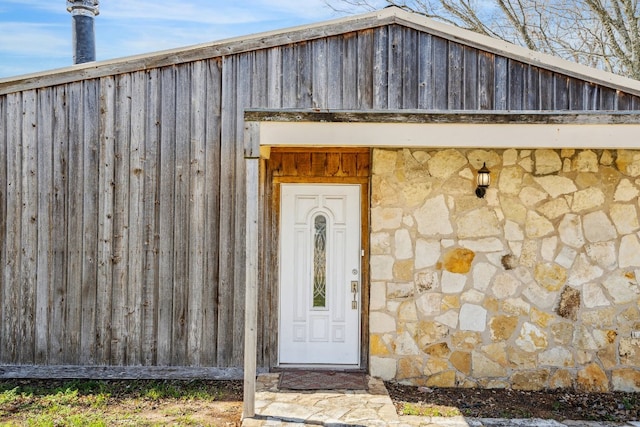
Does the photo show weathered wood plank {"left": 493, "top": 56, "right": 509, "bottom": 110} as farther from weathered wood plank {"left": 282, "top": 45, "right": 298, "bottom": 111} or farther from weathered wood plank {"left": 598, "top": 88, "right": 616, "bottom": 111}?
weathered wood plank {"left": 282, "top": 45, "right": 298, "bottom": 111}

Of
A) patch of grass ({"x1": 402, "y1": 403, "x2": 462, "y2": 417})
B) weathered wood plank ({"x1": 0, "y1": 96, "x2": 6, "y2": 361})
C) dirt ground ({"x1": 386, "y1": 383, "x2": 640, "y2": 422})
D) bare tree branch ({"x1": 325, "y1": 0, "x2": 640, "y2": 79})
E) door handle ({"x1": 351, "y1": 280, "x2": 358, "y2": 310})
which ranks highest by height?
bare tree branch ({"x1": 325, "y1": 0, "x2": 640, "y2": 79})

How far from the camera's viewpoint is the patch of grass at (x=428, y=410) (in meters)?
4.98

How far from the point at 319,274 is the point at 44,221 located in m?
3.02

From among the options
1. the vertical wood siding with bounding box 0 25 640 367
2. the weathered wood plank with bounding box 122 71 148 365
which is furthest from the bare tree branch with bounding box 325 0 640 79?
the weathered wood plank with bounding box 122 71 148 365

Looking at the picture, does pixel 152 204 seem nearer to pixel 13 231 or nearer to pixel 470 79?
pixel 13 231

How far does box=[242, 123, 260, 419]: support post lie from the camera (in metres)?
4.75

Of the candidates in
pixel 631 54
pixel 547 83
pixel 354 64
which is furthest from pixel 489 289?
pixel 631 54

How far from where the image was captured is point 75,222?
6.02 metres

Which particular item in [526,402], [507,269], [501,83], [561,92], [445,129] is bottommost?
[526,402]

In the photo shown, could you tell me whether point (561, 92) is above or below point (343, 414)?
above

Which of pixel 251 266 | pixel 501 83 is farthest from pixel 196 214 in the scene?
pixel 501 83

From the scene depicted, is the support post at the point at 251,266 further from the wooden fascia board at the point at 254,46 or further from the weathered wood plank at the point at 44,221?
the weathered wood plank at the point at 44,221

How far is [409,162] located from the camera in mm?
5852

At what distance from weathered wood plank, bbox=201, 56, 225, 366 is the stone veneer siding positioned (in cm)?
167
